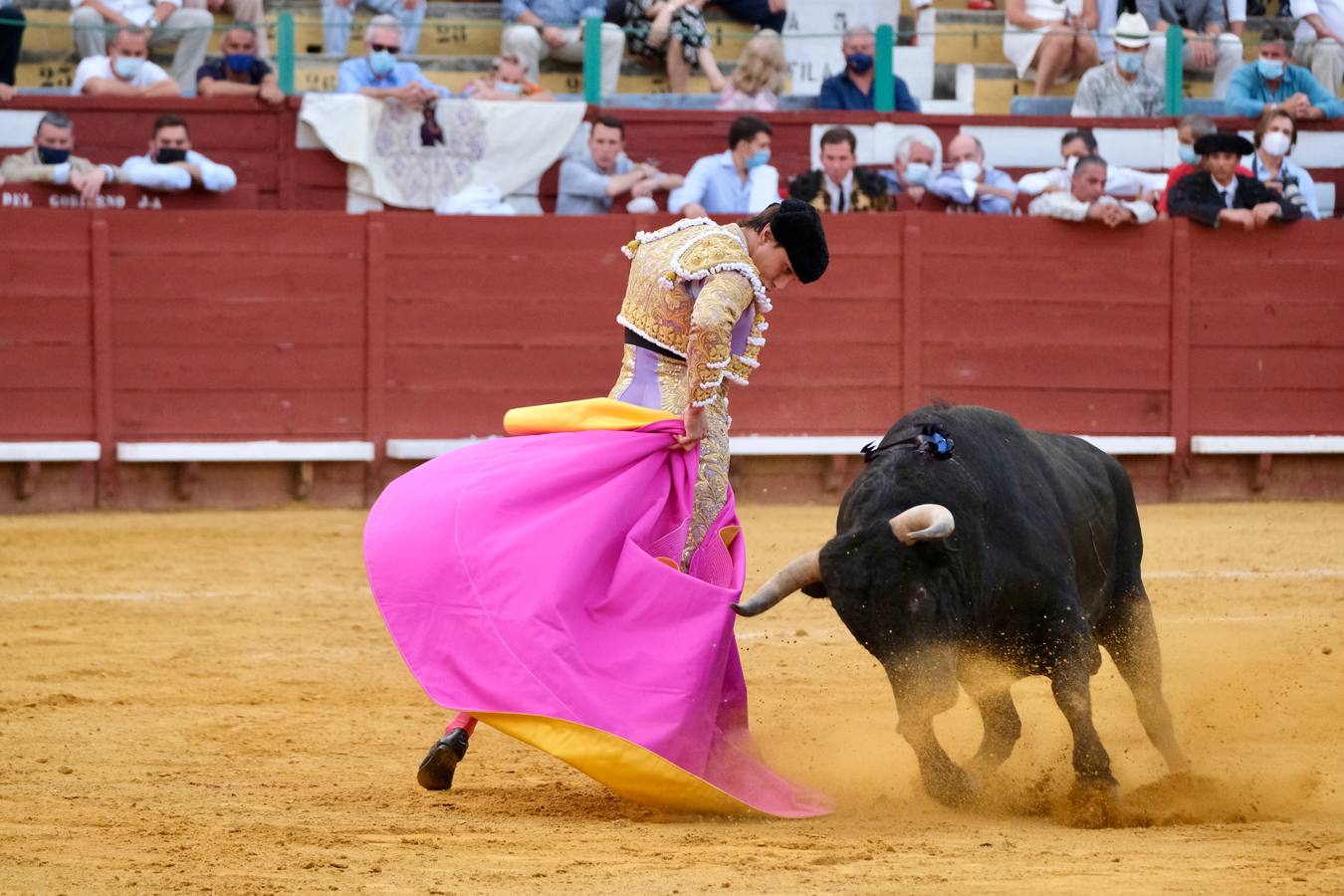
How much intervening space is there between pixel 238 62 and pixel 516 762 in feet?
17.4

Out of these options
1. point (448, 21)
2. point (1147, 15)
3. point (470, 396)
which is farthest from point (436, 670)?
point (1147, 15)

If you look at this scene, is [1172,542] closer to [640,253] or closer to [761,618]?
[761,618]

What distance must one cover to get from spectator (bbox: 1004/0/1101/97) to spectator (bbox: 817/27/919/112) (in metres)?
0.84

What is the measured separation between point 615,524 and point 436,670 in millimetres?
435

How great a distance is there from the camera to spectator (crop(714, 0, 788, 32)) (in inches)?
369

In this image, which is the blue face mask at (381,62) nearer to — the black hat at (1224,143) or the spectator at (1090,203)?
the spectator at (1090,203)

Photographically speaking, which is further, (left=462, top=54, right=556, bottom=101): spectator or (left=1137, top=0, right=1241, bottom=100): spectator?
(left=1137, top=0, right=1241, bottom=100): spectator

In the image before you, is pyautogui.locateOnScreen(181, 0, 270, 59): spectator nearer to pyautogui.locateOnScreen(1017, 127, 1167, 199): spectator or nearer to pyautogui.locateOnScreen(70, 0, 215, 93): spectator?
pyautogui.locateOnScreen(70, 0, 215, 93): spectator

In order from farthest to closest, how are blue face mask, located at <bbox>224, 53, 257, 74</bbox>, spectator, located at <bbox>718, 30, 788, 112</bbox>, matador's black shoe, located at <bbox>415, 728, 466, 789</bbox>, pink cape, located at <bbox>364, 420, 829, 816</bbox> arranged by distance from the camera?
1. spectator, located at <bbox>718, 30, 788, 112</bbox>
2. blue face mask, located at <bbox>224, 53, 257, 74</bbox>
3. matador's black shoe, located at <bbox>415, 728, 466, 789</bbox>
4. pink cape, located at <bbox>364, 420, 829, 816</bbox>

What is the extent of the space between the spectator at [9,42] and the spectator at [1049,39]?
4651mm

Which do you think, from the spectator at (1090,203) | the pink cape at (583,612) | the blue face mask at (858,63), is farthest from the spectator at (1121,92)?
the pink cape at (583,612)

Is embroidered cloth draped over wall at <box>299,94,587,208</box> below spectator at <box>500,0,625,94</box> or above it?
below

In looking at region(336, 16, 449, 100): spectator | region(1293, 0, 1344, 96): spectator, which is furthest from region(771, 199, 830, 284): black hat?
region(1293, 0, 1344, 96): spectator

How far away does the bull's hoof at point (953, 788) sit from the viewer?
350 cm
